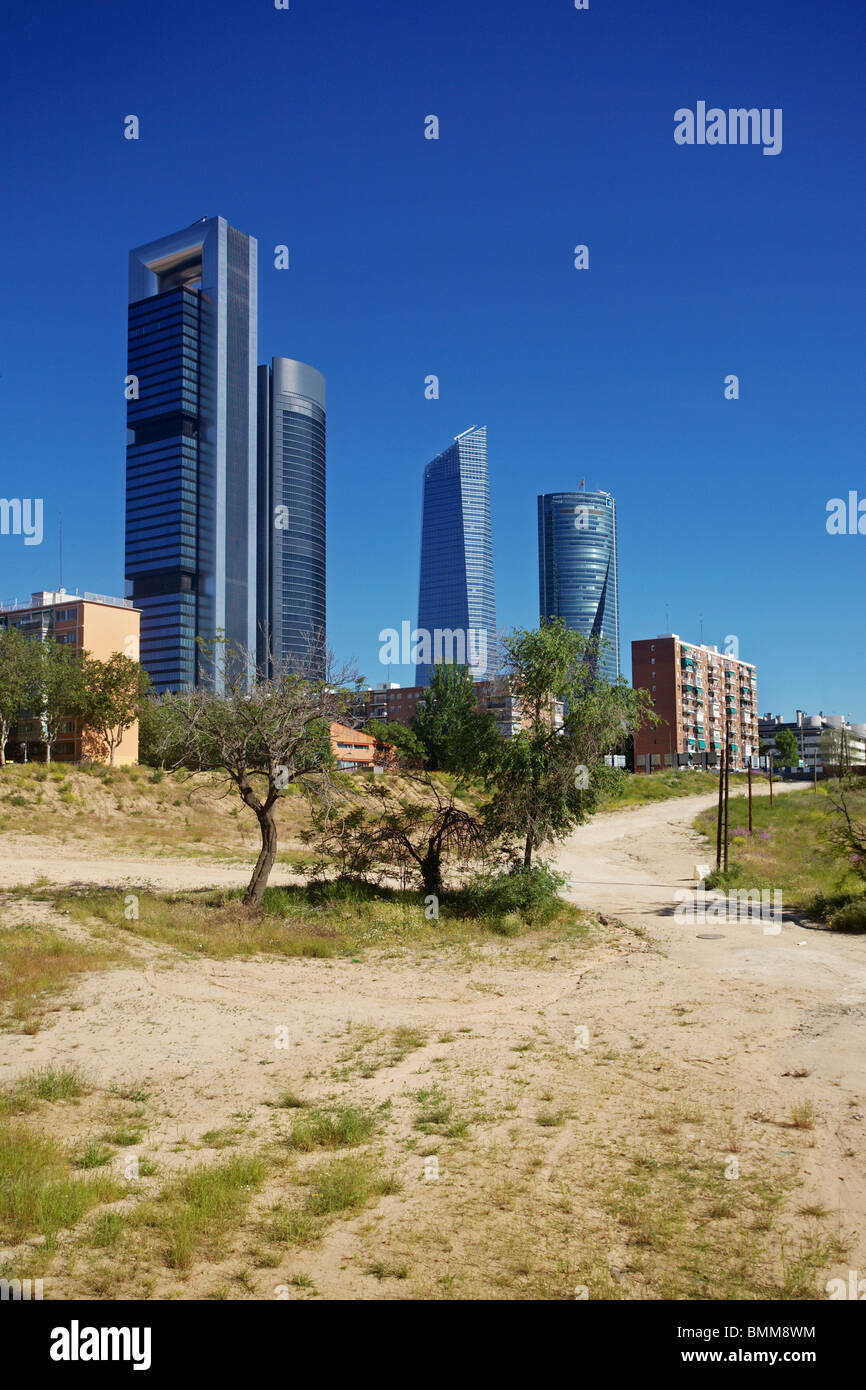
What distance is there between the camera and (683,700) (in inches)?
6206

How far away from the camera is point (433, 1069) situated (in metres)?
10.6

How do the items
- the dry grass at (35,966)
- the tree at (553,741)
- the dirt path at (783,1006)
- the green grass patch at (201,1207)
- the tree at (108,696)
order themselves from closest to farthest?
the green grass patch at (201,1207)
the dirt path at (783,1006)
the dry grass at (35,966)
the tree at (553,741)
the tree at (108,696)

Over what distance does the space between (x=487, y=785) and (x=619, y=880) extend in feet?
42.2

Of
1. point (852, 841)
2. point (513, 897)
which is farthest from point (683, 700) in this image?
point (513, 897)

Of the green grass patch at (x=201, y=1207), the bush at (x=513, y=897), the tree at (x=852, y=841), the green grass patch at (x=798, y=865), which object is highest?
the tree at (x=852, y=841)

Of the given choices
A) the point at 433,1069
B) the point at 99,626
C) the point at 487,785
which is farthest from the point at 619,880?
the point at 99,626

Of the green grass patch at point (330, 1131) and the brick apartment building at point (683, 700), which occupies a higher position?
the brick apartment building at point (683, 700)

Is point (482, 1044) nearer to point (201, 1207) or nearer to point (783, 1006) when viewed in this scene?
point (783, 1006)

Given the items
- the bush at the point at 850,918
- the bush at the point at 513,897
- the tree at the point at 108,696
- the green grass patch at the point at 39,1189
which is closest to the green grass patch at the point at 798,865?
the bush at the point at 850,918

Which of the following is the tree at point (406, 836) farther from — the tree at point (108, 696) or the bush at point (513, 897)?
the tree at point (108, 696)

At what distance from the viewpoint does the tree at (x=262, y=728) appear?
19547 mm

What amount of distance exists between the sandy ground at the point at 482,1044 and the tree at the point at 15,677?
181ft

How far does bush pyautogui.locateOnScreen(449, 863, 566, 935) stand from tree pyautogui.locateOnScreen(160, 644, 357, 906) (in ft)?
16.4
